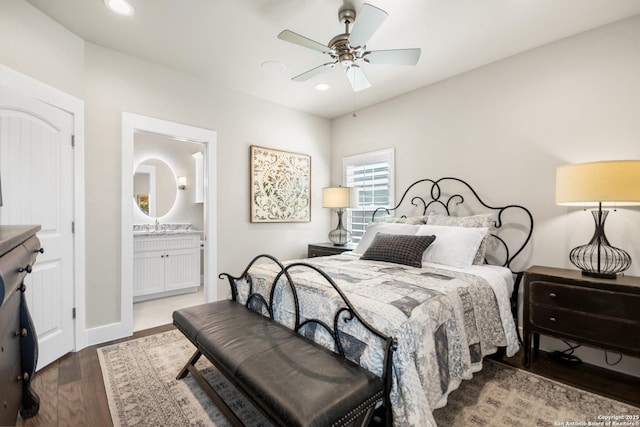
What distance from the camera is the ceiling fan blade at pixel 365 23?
1.80 metres

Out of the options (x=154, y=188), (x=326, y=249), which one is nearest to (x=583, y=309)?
(x=326, y=249)

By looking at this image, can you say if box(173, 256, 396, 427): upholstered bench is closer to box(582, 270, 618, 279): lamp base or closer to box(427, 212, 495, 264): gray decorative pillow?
box(427, 212, 495, 264): gray decorative pillow

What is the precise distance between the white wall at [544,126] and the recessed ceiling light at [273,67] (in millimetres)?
1735

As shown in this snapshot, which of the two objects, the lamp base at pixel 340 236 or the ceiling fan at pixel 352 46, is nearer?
the ceiling fan at pixel 352 46

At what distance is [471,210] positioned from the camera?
3277 mm

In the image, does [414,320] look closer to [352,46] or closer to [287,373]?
[287,373]

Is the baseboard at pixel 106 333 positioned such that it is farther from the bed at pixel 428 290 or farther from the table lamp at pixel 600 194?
the table lamp at pixel 600 194

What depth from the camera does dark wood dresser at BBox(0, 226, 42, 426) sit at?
3.28 feet

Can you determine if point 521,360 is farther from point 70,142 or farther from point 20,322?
point 70,142

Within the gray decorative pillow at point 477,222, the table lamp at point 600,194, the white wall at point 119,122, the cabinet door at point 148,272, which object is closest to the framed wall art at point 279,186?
the white wall at point 119,122

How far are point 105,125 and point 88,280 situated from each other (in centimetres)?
151

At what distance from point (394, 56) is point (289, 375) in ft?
7.63

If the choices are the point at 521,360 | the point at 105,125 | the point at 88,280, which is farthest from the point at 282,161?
the point at 521,360

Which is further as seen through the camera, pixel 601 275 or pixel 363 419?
pixel 601 275
